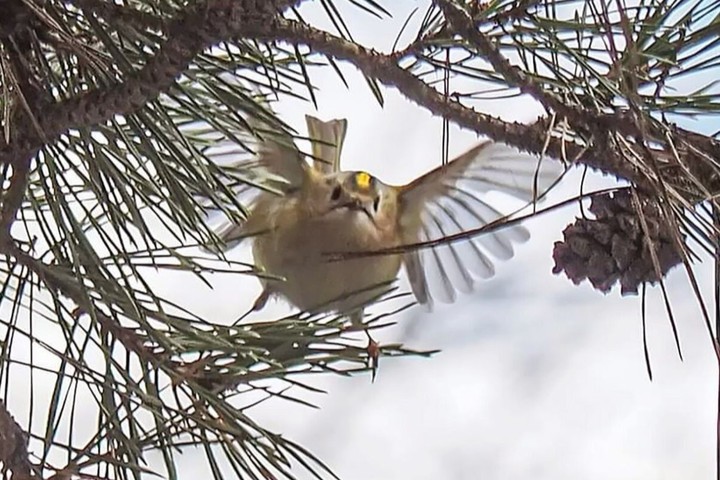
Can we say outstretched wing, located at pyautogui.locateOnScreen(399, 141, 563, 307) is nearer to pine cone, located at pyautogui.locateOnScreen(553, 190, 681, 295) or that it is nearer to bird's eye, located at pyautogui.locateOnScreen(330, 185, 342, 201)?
bird's eye, located at pyautogui.locateOnScreen(330, 185, 342, 201)

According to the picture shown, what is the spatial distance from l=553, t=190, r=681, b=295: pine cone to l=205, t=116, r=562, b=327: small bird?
0.71 feet

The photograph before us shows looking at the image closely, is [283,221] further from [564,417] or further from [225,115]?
[564,417]

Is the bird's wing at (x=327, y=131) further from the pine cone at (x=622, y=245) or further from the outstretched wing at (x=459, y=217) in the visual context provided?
the pine cone at (x=622, y=245)

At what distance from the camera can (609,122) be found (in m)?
0.29

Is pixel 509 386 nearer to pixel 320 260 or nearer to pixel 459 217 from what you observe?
pixel 459 217

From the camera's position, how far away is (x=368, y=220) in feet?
2.18

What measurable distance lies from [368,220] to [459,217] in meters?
0.08

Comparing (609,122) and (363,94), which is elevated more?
(363,94)

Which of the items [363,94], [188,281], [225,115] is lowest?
[225,115]

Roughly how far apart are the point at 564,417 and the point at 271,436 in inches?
29.3

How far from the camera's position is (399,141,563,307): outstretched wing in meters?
0.66

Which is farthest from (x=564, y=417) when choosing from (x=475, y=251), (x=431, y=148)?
(x=475, y=251)

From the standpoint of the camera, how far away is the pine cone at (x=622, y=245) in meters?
0.34

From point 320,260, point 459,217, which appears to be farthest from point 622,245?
point 459,217
